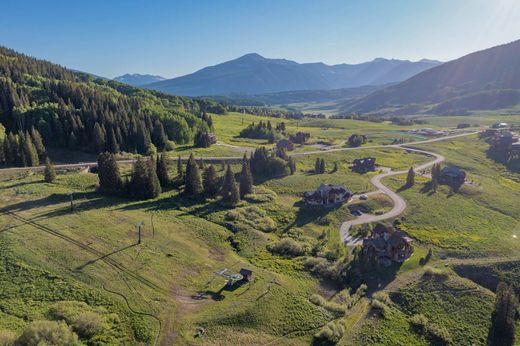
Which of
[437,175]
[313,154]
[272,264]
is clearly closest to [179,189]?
[272,264]

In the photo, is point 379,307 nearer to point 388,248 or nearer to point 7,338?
point 388,248

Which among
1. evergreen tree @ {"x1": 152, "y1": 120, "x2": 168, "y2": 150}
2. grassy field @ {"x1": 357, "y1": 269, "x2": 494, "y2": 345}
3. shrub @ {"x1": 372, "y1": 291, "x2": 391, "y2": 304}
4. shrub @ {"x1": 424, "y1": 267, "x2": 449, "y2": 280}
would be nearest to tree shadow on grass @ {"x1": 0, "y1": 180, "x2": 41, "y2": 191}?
evergreen tree @ {"x1": 152, "y1": 120, "x2": 168, "y2": 150}

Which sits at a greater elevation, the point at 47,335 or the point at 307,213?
the point at 47,335

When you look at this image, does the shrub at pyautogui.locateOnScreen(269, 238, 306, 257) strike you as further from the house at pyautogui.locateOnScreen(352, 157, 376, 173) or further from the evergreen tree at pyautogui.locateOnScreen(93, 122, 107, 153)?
the evergreen tree at pyautogui.locateOnScreen(93, 122, 107, 153)

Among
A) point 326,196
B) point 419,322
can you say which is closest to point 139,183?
point 326,196

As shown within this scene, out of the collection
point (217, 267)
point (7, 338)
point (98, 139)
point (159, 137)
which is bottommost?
point (217, 267)

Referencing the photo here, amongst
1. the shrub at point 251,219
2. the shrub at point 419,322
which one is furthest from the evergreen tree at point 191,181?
the shrub at point 419,322
